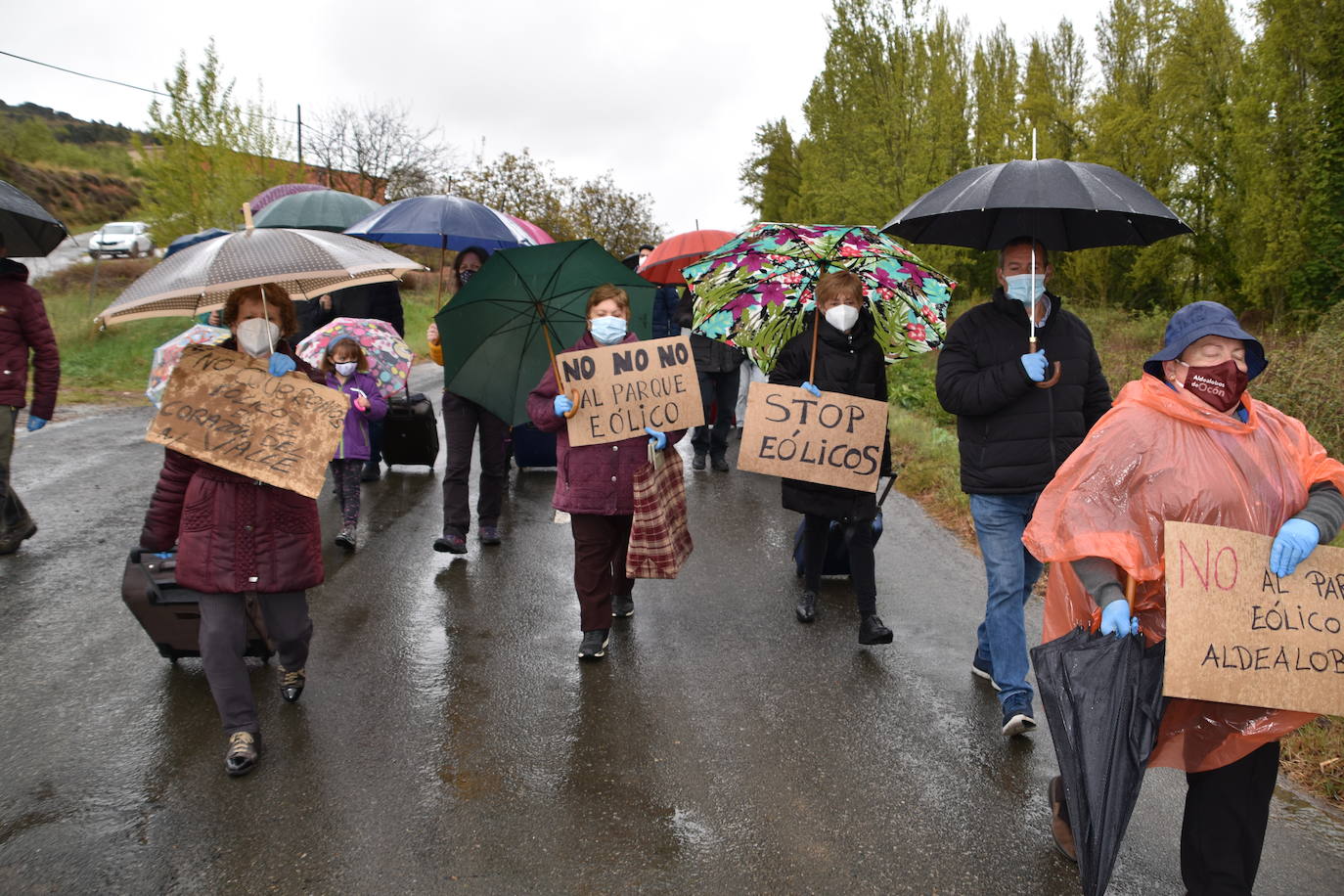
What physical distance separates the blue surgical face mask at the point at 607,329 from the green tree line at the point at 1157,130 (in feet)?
34.6

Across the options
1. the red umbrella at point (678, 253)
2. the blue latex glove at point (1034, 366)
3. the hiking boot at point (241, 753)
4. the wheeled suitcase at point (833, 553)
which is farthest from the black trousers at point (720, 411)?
the hiking boot at point (241, 753)

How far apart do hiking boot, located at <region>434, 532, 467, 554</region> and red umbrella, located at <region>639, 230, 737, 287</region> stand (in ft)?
14.6

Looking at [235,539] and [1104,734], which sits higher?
[235,539]

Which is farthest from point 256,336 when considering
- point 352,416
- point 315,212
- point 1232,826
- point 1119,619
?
point 315,212

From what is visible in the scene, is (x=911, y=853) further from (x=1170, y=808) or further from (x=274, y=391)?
(x=274, y=391)

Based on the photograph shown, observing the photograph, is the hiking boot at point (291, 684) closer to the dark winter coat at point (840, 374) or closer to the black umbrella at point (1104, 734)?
the dark winter coat at point (840, 374)

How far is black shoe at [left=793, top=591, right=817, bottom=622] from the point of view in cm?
556

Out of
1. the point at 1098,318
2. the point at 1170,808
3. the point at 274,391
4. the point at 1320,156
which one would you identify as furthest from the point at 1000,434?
the point at 1098,318

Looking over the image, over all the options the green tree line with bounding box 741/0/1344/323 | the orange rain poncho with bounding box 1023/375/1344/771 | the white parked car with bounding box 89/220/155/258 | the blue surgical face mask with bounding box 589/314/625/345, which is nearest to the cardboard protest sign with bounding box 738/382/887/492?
the blue surgical face mask with bounding box 589/314/625/345

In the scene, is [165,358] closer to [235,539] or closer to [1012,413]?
[235,539]

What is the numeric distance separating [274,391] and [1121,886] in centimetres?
363

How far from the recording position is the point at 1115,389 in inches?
461

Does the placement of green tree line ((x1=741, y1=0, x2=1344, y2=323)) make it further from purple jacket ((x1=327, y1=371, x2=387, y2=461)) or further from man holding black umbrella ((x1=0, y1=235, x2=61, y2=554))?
man holding black umbrella ((x1=0, y1=235, x2=61, y2=554))

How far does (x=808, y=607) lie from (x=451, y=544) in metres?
2.50
